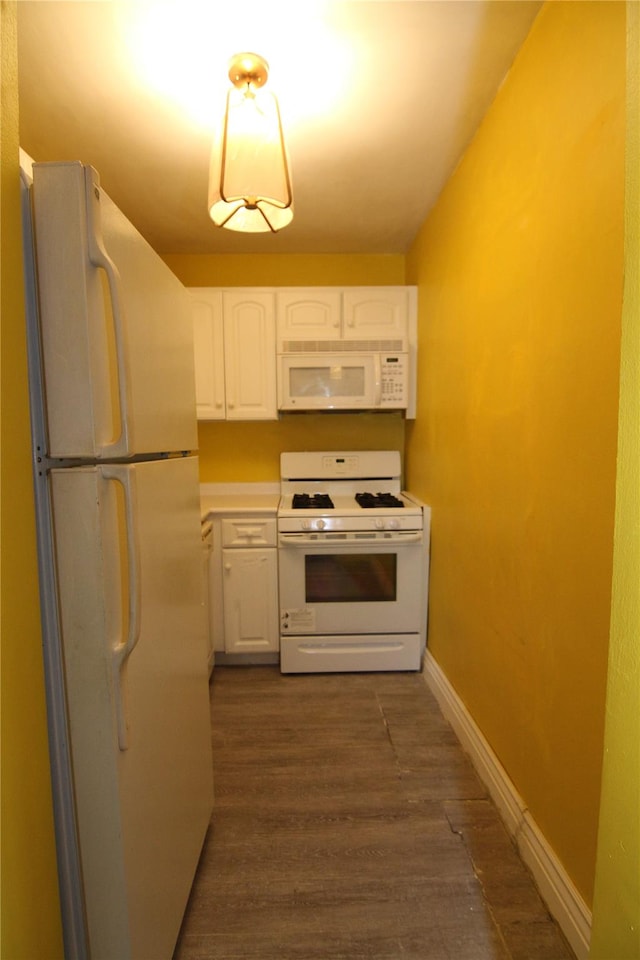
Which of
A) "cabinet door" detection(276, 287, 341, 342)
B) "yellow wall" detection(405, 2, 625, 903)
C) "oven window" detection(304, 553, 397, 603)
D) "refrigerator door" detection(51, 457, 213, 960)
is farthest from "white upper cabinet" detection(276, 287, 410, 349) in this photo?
"refrigerator door" detection(51, 457, 213, 960)

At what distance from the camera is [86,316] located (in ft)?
2.35

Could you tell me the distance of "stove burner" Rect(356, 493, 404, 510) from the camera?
2.47m

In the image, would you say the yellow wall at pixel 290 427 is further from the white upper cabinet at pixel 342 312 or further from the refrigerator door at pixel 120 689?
the refrigerator door at pixel 120 689

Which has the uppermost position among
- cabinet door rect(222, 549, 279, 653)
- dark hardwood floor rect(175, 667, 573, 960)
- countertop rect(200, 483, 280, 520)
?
countertop rect(200, 483, 280, 520)

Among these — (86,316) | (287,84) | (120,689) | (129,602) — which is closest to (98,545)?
(129,602)

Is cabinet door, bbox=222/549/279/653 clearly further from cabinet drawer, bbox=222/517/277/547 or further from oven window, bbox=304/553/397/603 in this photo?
oven window, bbox=304/553/397/603

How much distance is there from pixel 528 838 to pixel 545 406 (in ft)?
4.20

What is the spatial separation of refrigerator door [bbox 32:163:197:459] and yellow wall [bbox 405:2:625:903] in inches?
39.7

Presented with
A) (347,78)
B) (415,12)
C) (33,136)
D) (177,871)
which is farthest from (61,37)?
(177,871)

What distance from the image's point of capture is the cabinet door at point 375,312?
8.61 ft

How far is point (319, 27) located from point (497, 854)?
2.50 meters

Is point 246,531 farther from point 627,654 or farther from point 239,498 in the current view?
point 627,654

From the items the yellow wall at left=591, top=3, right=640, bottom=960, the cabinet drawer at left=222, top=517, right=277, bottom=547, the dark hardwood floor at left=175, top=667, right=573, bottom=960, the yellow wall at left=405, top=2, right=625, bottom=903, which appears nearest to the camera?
the yellow wall at left=591, top=3, right=640, bottom=960

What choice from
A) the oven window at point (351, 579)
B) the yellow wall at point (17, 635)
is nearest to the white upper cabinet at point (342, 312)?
the oven window at point (351, 579)
